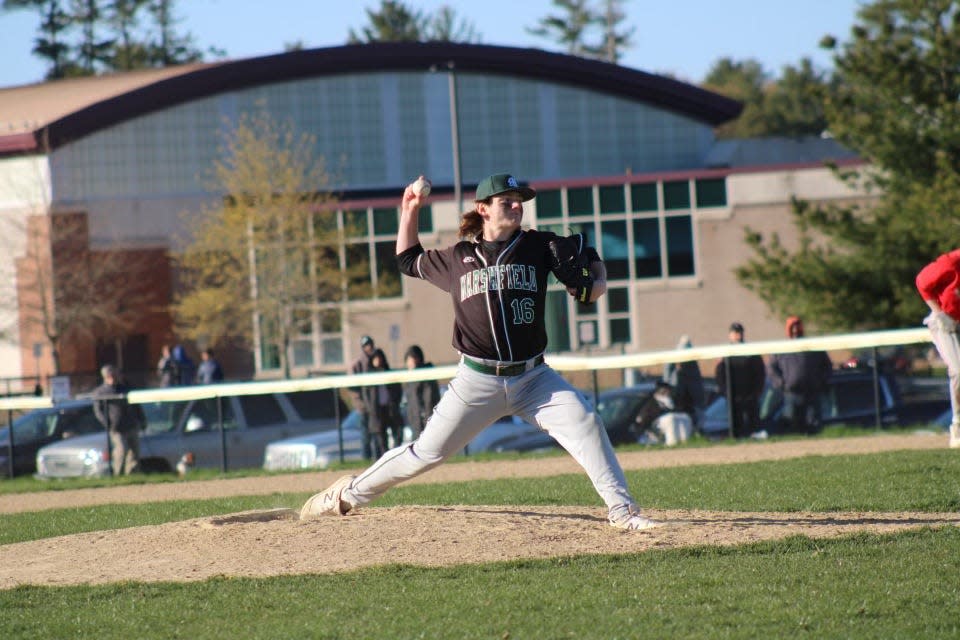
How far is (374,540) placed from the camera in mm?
8234

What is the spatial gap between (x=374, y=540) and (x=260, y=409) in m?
10.3

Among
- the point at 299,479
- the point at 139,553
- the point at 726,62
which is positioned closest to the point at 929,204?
the point at 299,479

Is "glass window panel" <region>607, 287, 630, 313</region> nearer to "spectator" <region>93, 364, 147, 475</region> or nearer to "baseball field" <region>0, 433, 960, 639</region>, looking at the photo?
"spectator" <region>93, 364, 147, 475</region>

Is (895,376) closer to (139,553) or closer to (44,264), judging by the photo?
(139,553)

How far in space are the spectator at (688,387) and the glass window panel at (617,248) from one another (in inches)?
1125

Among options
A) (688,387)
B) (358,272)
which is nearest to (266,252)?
(358,272)

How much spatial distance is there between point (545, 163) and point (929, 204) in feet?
94.9

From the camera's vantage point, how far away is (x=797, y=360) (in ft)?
54.4

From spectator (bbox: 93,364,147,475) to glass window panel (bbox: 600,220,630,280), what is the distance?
1159 inches

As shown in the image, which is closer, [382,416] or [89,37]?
[382,416]

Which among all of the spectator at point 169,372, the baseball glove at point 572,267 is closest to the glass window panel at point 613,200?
the spectator at point 169,372

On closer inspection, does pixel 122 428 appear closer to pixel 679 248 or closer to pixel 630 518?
pixel 630 518

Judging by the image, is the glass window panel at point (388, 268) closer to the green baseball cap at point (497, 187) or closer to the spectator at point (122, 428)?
the spectator at point (122, 428)

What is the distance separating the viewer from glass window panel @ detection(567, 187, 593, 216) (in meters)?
45.9
